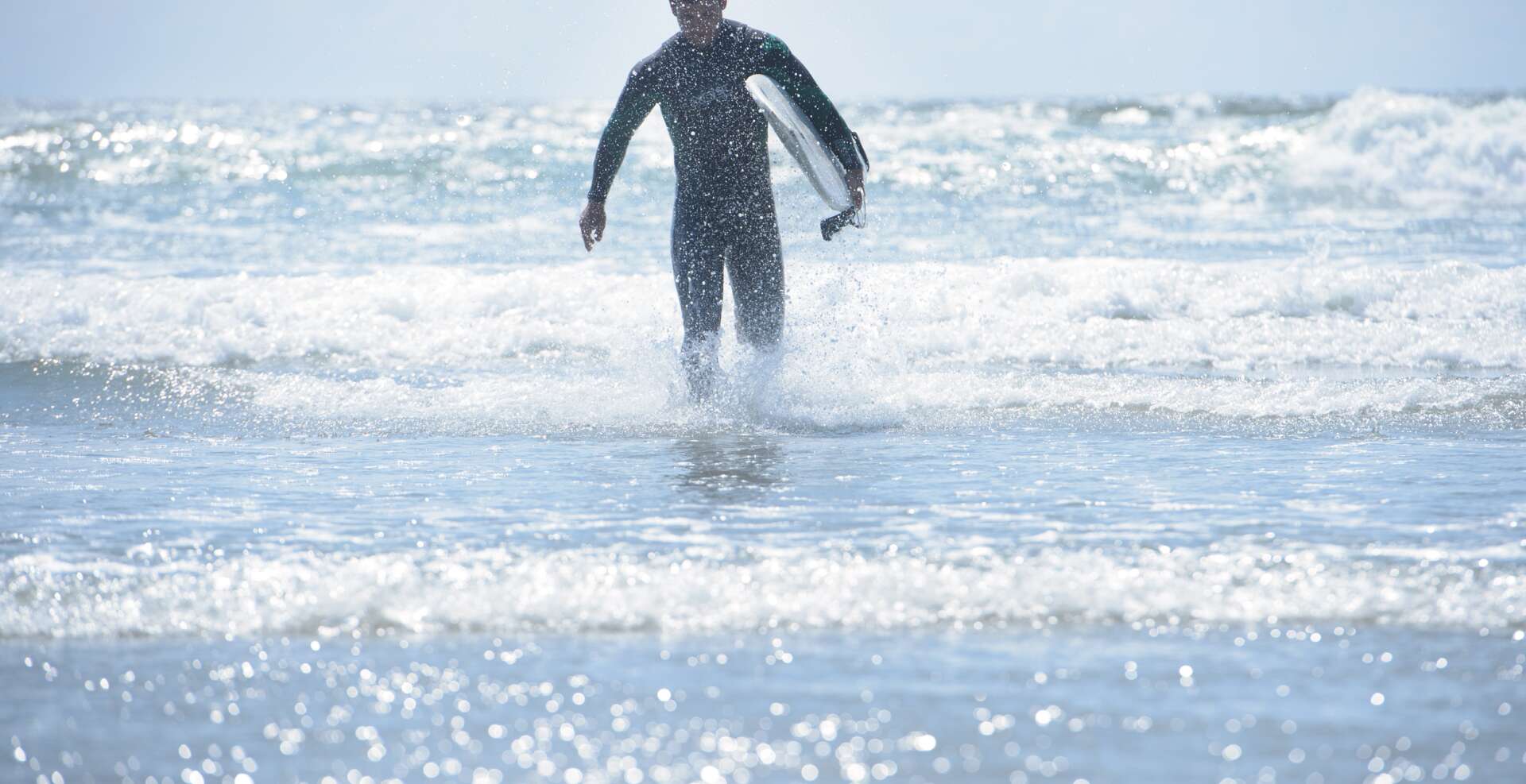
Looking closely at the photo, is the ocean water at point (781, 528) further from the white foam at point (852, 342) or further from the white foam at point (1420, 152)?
the white foam at point (1420, 152)

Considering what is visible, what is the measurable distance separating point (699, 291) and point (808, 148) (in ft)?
2.35

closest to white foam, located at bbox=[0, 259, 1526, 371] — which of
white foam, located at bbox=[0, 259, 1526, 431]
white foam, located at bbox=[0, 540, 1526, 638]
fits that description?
white foam, located at bbox=[0, 259, 1526, 431]

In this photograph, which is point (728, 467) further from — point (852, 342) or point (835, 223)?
point (852, 342)

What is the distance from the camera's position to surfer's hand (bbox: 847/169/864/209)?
556 cm

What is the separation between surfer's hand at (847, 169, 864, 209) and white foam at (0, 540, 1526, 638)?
2416 mm

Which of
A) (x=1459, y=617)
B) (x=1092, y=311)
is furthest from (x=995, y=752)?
(x=1092, y=311)

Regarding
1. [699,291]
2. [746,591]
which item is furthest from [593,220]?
[746,591]

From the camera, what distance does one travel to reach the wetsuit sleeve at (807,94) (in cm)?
546

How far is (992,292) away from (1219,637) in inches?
248

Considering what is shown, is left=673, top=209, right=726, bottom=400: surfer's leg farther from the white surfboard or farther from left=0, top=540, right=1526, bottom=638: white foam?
left=0, top=540, right=1526, bottom=638: white foam

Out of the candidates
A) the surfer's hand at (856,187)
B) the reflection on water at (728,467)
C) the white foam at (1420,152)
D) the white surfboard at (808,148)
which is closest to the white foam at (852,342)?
the reflection on water at (728,467)

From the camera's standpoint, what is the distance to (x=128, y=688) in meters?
2.66

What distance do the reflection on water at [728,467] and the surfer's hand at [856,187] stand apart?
100cm

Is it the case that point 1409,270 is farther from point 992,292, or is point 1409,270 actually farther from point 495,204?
point 495,204
